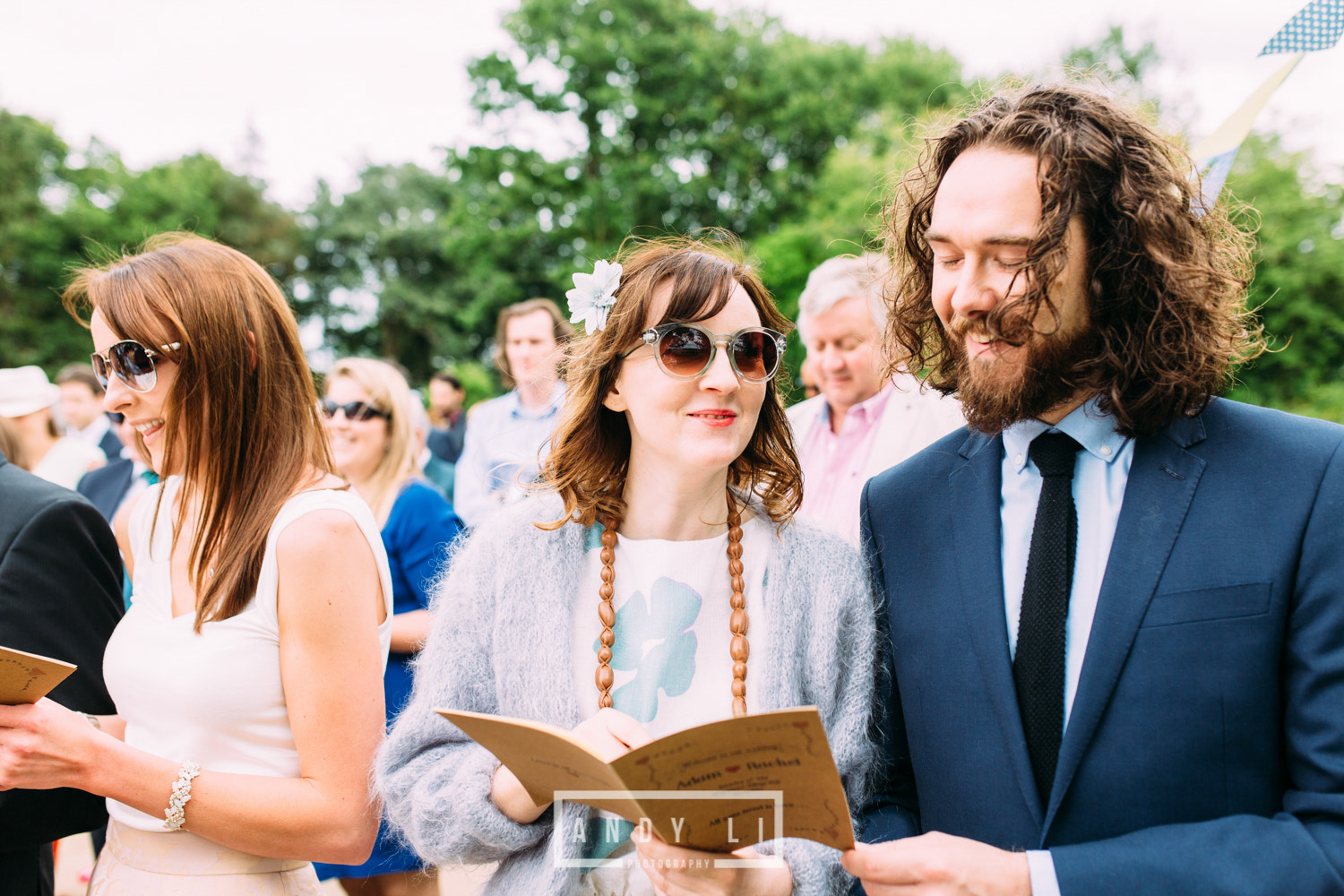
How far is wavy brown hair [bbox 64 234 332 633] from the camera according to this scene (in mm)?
2088

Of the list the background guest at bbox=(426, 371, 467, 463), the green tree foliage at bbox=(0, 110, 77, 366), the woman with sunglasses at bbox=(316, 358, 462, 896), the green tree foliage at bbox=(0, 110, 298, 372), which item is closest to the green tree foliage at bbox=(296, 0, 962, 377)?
the green tree foliage at bbox=(0, 110, 298, 372)

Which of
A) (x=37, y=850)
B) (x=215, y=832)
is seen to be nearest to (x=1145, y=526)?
(x=215, y=832)

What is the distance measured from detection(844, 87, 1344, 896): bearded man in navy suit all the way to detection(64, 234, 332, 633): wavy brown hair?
146 centimetres

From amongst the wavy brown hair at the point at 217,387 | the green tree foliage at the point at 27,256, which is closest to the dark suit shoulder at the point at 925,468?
the wavy brown hair at the point at 217,387

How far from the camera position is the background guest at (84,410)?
335 inches

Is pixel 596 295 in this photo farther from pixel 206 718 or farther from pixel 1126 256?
pixel 206 718

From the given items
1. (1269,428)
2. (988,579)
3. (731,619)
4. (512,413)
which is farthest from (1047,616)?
(512,413)

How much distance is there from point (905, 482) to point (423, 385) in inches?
1401

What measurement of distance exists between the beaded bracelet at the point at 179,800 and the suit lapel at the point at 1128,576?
173 cm

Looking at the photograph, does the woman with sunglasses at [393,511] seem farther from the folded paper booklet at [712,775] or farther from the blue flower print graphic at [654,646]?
the folded paper booklet at [712,775]

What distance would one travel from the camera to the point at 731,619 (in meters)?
1.96

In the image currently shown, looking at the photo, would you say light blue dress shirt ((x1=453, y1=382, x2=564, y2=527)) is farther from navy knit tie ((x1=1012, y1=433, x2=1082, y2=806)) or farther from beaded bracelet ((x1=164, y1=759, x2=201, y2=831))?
navy knit tie ((x1=1012, y1=433, x2=1082, y2=806))

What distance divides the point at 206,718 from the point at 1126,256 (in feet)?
7.14

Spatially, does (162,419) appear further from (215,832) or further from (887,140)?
(887,140)
